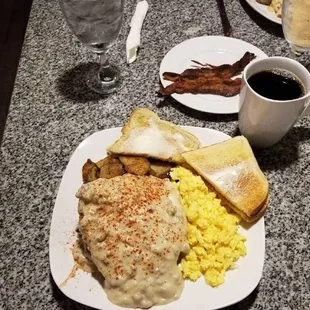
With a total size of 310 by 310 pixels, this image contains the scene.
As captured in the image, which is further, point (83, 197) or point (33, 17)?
point (33, 17)

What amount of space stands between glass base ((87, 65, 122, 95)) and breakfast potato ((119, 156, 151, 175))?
0.98 ft

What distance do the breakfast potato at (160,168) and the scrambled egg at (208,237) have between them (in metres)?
0.08

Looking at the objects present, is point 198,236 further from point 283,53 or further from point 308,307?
point 283,53

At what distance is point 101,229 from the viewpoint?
2.44ft

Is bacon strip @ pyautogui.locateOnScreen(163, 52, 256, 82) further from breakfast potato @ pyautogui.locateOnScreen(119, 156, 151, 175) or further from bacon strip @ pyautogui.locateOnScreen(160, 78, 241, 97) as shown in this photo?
breakfast potato @ pyautogui.locateOnScreen(119, 156, 151, 175)

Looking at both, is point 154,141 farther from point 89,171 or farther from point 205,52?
point 205,52

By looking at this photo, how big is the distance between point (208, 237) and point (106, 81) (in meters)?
0.59

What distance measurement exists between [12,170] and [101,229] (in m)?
0.35

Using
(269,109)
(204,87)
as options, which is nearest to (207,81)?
(204,87)

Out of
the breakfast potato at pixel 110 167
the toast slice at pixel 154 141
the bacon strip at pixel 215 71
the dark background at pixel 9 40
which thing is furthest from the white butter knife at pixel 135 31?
the dark background at pixel 9 40

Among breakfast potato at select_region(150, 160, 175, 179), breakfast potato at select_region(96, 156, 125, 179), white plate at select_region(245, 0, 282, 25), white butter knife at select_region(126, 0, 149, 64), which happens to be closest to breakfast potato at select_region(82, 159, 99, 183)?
breakfast potato at select_region(96, 156, 125, 179)

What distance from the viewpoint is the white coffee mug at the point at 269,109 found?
2.79 feet

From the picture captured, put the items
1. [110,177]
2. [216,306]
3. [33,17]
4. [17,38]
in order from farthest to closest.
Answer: [17,38] → [33,17] → [110,177] → [216,306]

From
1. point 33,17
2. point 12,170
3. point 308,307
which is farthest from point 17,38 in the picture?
point 308,307
